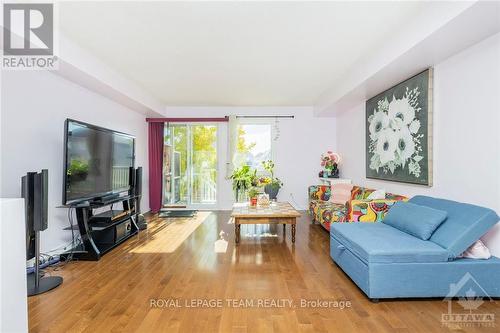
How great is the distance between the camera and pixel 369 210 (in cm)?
312

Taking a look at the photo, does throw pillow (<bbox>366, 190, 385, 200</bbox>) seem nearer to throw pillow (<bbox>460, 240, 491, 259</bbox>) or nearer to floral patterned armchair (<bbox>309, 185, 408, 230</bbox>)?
floral patterned armchair (<bbox>309, 185, 408, 230</bbox>)

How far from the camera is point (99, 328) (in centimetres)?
177

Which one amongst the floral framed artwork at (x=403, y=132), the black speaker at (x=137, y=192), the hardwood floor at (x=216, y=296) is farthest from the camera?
the black speaker at (x=137, y=192)

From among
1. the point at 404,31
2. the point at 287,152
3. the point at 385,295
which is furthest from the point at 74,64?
the point at 287,152

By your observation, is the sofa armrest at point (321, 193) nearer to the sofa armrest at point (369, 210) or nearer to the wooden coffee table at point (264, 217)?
the wooden coffee table at point (264, 217)

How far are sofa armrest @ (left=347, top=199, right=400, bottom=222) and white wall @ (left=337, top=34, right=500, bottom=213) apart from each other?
0.43 meters

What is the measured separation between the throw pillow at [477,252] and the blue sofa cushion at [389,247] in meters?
0.28

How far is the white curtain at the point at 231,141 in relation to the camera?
5980mm

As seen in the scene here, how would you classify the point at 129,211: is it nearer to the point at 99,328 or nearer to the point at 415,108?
the point at 99,328

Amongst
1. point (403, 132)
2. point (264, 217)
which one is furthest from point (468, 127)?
point (264, 217)

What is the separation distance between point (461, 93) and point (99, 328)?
363 centimetres

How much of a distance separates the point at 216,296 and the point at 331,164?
13.3 feet
